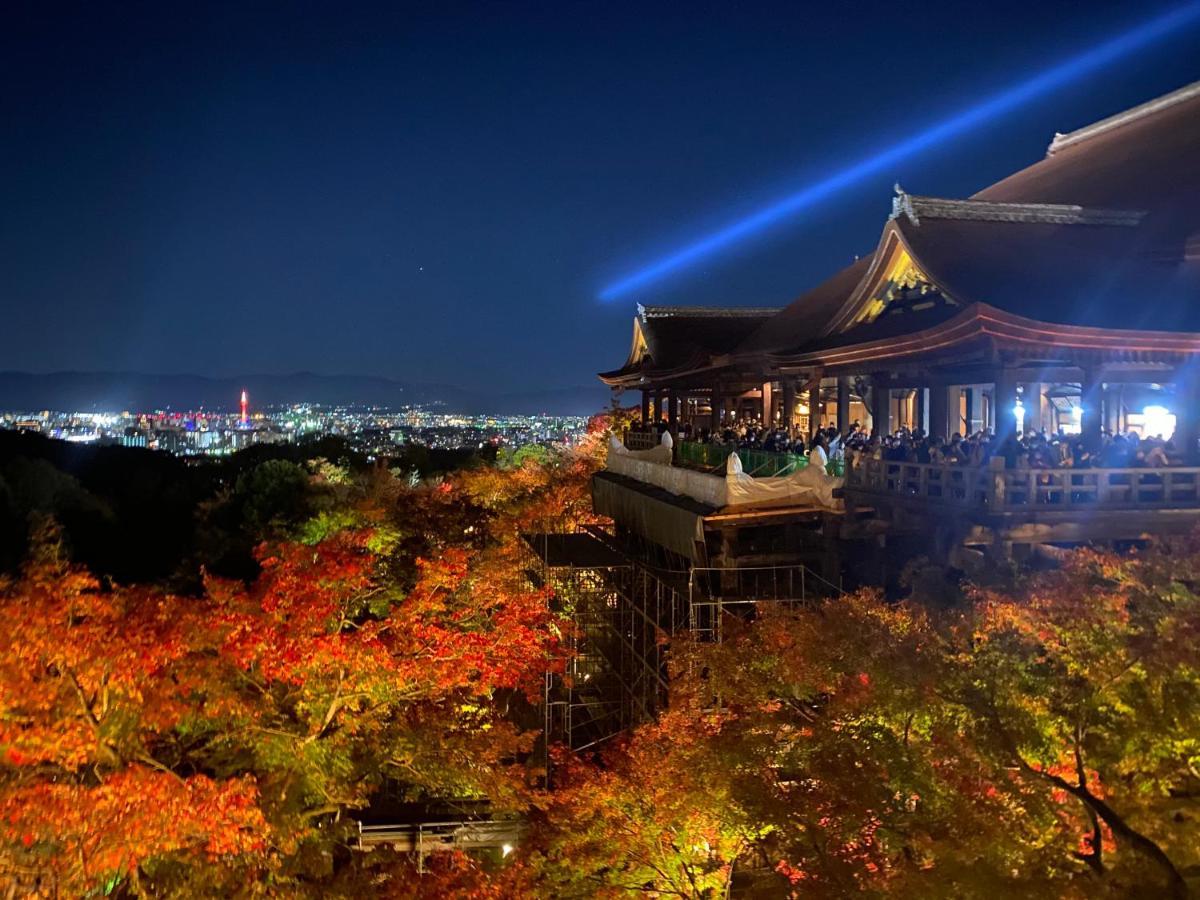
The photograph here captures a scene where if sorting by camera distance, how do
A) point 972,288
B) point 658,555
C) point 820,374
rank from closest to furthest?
point 972,288 < point 820,374 < point 658,555

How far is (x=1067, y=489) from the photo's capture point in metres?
11.9

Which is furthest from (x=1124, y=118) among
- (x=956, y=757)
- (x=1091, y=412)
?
(x=956, y=757)

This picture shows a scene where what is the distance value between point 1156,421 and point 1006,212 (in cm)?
697

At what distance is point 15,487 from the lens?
4831 centimetres

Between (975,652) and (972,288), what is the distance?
676 centimetres

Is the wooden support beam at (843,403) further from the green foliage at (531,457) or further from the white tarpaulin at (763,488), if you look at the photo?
the green foliage at (531,457)

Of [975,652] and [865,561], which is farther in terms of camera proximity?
[865,561]

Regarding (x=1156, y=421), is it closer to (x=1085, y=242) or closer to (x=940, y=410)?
(x=940, y=410)

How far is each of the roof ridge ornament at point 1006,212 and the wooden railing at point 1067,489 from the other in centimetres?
591

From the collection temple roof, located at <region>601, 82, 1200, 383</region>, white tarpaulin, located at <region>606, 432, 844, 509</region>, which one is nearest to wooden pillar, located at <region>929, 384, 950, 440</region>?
temple roof, located at <region>601, 82, 1200, 383</region>

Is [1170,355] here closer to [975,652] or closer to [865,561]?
[865,561]

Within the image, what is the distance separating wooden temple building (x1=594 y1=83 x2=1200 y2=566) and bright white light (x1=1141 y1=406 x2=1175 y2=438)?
1.9 inches

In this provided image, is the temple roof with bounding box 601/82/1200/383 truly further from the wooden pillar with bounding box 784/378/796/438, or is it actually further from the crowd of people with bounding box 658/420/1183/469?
the crowd of people with bounding box 658/420/1183/469

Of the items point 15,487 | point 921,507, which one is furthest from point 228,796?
point 15,487
